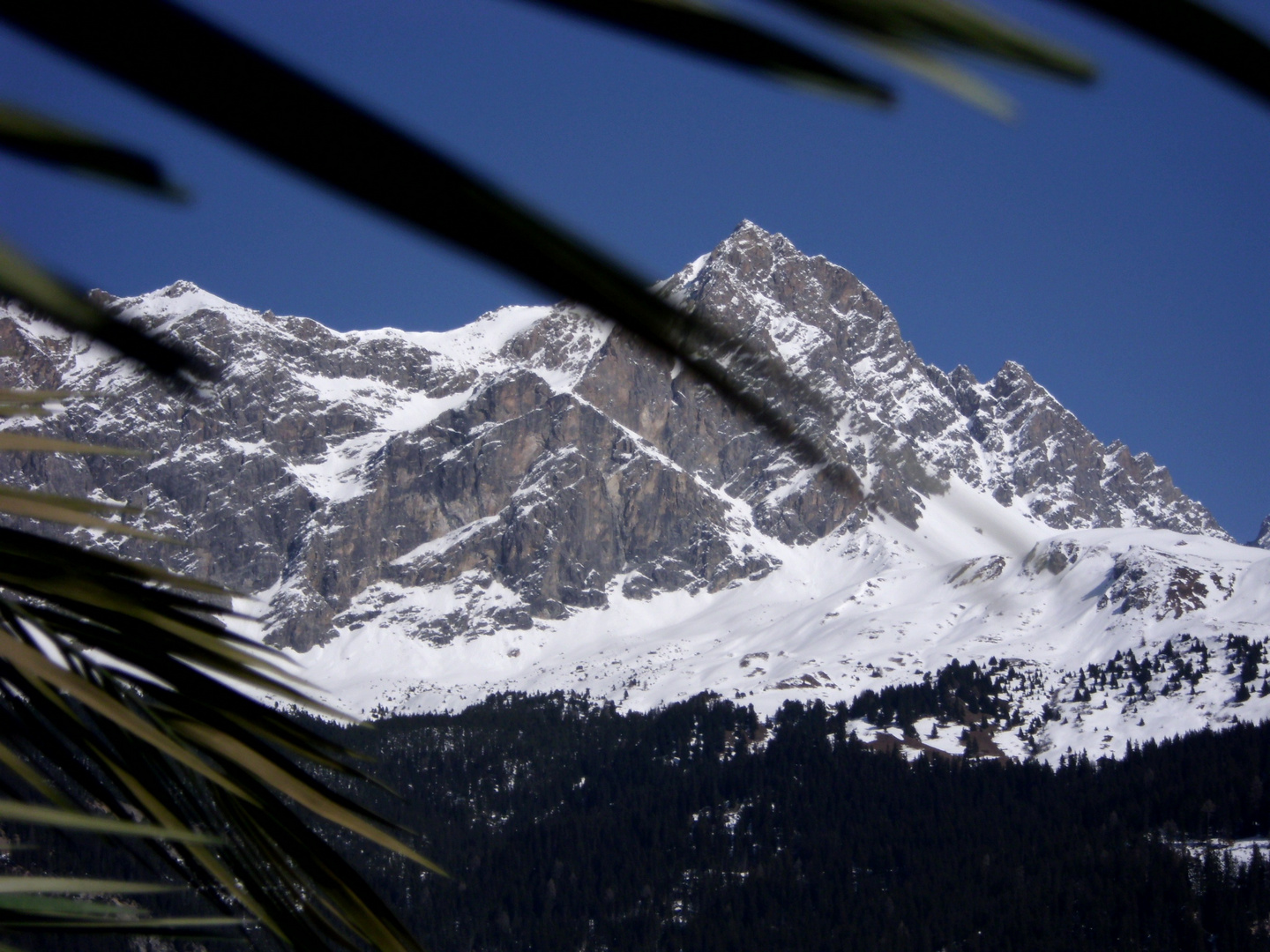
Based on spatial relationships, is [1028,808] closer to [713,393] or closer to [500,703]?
[500,703]

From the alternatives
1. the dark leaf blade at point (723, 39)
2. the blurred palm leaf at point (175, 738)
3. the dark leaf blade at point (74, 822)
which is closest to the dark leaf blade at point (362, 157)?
the dark leaf blade at point (723, 39)

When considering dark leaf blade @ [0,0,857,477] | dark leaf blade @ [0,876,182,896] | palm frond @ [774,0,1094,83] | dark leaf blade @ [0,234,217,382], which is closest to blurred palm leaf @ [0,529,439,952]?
dark leaf blade @ [0,876,182,896]

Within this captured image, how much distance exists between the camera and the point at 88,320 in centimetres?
66

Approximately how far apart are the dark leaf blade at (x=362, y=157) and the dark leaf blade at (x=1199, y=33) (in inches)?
6.9

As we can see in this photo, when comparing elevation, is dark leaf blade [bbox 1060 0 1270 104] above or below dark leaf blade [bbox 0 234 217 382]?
above

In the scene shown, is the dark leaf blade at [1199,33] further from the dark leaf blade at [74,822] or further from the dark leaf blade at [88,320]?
the dark leaf blade at [74,822]

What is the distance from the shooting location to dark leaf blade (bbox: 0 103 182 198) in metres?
0.61

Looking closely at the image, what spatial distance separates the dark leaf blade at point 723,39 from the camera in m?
0.48

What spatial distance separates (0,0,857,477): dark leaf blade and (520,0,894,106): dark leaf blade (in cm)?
8

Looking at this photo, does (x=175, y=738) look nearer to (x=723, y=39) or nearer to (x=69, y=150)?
(x=69, y=150)

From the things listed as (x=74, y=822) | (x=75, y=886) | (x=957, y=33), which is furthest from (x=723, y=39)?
(x=75, y=886)

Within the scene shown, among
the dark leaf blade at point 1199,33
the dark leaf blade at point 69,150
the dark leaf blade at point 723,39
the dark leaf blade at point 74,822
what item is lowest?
the dark leaf blade at point 74,822

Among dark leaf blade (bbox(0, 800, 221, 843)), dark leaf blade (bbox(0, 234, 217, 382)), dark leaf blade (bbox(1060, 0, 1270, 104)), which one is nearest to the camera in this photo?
dark leaf blade (bbox(1060, 0, 1270, 104))

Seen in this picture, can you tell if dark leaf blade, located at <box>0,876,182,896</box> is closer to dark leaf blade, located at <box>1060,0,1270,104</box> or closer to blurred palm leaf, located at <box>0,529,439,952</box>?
blurred palm leaf, located at <box>0,529,439,952</box>
